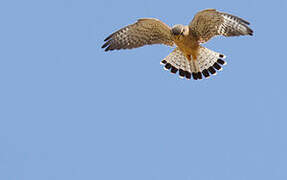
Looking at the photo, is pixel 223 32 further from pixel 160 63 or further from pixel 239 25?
pixel 160 63

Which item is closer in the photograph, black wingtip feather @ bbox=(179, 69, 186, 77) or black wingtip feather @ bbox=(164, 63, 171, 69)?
black wingtip feather @ bbox=(179, 69, 186, 77)

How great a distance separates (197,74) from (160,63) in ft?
2.96

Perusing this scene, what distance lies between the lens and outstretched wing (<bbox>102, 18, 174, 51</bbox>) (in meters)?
13.4

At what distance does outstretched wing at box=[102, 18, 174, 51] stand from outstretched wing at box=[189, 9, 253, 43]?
713 millimetres

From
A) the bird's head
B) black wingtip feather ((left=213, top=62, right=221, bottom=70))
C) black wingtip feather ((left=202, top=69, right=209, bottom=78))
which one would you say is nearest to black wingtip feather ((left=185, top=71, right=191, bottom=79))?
black wingtip feather ((left=202, top=69, right=209, bottom=78))

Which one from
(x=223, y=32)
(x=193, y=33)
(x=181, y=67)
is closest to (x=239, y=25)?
(x=223, y=32)

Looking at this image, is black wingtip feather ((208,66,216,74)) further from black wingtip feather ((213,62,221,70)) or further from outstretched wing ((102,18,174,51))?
outstretched wing ((102,18,174,51))

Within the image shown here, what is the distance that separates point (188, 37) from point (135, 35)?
1181 millimetres

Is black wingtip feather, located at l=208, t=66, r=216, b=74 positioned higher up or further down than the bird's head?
further down

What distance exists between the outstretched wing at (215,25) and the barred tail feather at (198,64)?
2.51 feet

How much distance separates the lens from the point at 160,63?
1428cm

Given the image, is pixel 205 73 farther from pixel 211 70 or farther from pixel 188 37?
pixel 188 37

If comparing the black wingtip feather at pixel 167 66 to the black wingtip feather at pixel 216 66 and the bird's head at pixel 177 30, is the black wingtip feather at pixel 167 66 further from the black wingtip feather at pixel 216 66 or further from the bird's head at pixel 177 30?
the bird's head at pixel 177 30

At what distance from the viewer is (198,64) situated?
14.1 meters
